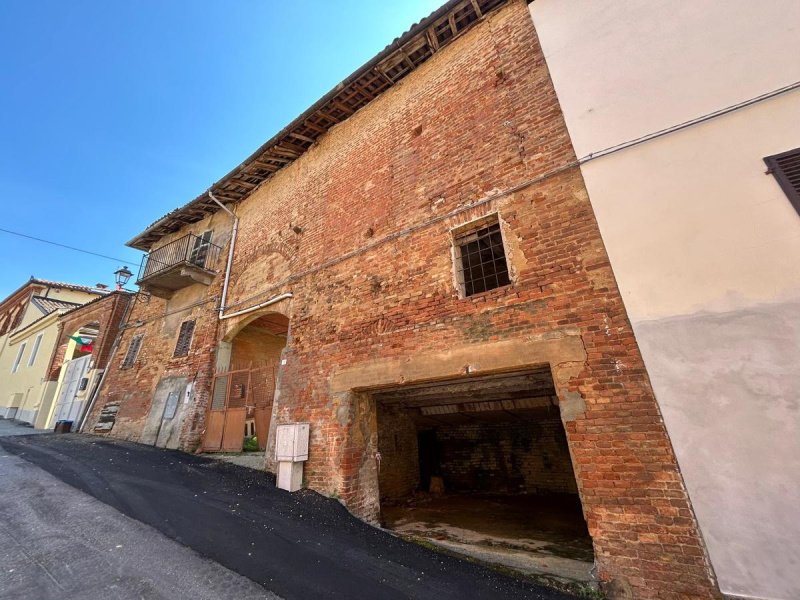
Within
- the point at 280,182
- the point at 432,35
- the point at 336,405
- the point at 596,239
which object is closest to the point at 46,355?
the point at 280,182

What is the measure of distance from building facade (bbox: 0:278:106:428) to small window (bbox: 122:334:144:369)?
6141mm

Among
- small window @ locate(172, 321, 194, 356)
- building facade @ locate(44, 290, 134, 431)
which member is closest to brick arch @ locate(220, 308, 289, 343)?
small window @ locate(172, 321, 194, 356)

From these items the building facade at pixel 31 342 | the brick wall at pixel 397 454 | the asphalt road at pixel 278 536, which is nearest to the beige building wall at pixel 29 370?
the building facade at pixel 31 342

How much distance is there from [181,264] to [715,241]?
11.6 meters

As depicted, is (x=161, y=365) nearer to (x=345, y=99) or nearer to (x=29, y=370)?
(x=345, y=99)

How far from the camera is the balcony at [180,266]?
10.2 m

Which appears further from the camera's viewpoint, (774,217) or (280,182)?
(280,182)

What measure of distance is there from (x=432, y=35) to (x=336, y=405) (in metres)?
7.63

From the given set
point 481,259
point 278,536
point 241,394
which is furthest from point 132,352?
point 481,259

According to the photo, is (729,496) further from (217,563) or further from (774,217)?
(217,563)

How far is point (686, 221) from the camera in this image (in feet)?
12.2

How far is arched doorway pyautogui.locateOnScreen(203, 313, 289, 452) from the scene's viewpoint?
27.5ft

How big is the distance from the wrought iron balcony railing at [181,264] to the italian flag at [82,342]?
6284 millimetres

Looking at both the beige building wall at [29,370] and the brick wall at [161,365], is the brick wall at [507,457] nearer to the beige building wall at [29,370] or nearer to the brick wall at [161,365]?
the brick wall at [161,365]
